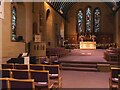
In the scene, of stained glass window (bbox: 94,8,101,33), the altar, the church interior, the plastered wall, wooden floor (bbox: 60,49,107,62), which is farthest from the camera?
stained glass window (bbox: 94,8,101,33)

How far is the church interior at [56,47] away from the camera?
5.46 metres

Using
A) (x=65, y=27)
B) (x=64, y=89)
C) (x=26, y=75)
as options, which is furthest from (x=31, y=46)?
(x=65, y=27)

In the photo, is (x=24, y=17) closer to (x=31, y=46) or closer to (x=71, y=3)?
(x=31, y=46)

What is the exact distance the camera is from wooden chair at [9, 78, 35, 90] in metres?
3.51

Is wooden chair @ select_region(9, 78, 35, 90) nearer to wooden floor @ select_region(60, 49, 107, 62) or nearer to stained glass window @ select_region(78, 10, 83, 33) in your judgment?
wooden floor @ select_region(60, 49, 107, 62)

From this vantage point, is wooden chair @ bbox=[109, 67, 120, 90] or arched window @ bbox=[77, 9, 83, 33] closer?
wooden chair @ bbox=[109, 67, 120, 90]

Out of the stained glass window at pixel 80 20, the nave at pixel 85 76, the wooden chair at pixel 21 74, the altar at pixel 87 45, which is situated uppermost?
the stained glass window at pixel 80 20

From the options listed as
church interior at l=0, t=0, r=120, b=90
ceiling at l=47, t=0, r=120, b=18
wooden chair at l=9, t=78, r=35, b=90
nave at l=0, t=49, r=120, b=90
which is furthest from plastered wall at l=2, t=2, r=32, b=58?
wooden chair at l=9, t=78, r=35, b=90

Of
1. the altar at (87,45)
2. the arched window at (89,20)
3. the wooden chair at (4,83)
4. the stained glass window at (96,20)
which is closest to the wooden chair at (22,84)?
the wooden chair at (4,83)

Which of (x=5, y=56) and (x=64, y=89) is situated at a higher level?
(x=5, y=56)

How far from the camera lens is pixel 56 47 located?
19.7 m

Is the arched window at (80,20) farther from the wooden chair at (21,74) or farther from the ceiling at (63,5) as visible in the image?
the wooden chair at (21,74)

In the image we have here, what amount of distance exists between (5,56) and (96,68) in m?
4.18

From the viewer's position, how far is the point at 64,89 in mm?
6645
